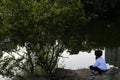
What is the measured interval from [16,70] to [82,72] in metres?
2.53

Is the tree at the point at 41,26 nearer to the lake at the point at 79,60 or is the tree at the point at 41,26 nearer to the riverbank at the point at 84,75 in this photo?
the riverbank at the point at 84,75

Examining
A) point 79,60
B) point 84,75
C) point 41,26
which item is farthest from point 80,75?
point 79,60

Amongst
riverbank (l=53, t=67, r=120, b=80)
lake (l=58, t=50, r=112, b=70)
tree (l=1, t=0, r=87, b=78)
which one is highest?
tree (l=1, t=0, r=87, b=78)

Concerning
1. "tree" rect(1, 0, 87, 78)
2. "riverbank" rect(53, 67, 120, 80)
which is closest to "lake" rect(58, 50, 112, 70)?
"riverbank" rect(53, 67, 120, 80)

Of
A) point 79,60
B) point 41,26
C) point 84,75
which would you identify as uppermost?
point 41,26

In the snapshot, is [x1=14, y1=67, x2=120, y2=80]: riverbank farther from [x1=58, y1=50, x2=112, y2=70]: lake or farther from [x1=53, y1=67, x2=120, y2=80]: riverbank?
[x1=58, y1=50, x2=112, y2=70]: lake

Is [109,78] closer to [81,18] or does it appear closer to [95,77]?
[95,77]

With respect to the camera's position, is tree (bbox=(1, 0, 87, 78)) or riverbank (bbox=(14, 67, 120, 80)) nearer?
riverbank (bbox=(14, 67, 120, 80))

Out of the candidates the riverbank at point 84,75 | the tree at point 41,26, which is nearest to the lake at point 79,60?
the riverbank at point 84,75

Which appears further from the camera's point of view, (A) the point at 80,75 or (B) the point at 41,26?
(A) the point at 80,75

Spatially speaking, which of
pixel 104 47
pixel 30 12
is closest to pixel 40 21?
pixel 30 12

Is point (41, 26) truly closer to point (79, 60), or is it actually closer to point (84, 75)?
point (84, 75)

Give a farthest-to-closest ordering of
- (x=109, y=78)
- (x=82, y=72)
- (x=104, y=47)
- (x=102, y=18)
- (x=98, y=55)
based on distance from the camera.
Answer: (x=102, y=18)
(x=104, y=47)
(x=82, y=72)
(x=98, y=55)
(x=109, y=78)

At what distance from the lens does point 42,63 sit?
38.6 ft
